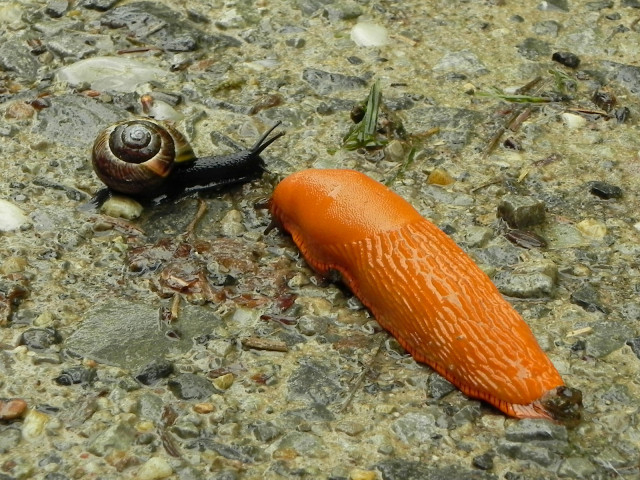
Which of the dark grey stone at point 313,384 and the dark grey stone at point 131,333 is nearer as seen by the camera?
the dark grey stone at point 313,384

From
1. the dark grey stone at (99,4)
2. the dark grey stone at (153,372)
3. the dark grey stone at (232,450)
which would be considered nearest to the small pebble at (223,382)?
the dark grey stone at (153,372)

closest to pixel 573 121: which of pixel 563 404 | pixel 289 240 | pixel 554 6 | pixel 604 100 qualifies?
pixel 604 100

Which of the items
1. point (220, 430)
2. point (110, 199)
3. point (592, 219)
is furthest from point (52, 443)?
point (592, 219)

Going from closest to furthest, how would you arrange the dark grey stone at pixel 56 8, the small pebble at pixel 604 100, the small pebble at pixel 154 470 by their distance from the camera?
the small pebble at pixel 154 470 < the small pebble at pixel 604 100 < the dark grey stone at pixel 56 8

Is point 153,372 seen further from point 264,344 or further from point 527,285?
point 527,285

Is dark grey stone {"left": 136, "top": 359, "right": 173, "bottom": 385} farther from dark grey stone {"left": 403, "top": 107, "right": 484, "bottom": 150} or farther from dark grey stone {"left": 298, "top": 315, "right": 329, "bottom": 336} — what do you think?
dark grey stone {"left": 403, "top": 107, "right": 484, "bottom": 150}

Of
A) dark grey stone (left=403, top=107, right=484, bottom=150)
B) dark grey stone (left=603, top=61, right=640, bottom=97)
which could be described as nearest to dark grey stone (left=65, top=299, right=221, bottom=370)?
dark grey stone (left=403, top=107, right=484, bottom=150)

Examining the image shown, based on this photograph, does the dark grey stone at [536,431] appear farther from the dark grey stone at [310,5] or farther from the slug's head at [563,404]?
the dark grey stone at [310,5]
